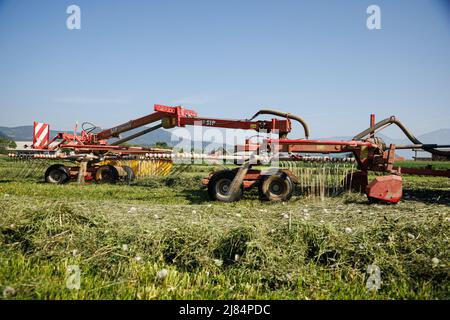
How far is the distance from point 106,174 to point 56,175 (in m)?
1.80

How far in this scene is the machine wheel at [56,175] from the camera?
11234mm

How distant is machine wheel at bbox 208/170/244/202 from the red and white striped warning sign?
29.1 feet

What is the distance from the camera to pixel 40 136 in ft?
41.1

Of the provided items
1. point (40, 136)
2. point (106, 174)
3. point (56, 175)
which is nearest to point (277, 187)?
point (106, 174)

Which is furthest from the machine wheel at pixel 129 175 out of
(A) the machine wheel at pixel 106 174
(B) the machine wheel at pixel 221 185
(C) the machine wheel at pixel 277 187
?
(C) the machine wheel at pixel 277 187

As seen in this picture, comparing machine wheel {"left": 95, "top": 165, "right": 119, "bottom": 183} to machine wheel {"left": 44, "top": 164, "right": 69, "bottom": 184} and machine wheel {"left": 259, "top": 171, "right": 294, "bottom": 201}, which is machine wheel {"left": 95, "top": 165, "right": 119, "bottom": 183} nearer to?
machine wheel {"left": 44, "top": 164, "right": 69, "bottom": 184}

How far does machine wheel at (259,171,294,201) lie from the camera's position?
24.4 feet

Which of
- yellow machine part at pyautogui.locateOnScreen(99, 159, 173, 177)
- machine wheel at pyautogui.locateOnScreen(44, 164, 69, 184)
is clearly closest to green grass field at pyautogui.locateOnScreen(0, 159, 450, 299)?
machine wheel at pyautogui.locateOnScreen(44, 164, 69, 184)

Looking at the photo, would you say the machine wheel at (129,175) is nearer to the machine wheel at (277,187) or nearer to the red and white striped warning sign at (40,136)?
the red and white striped warning sign at (40,136)

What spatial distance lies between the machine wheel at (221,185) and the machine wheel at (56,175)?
6.80 m

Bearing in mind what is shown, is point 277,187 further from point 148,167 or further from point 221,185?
point 148,167

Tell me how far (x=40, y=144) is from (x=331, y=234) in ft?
42.3

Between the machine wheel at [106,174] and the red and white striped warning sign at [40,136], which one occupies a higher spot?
the red and white striped warning sign at [40,136]
